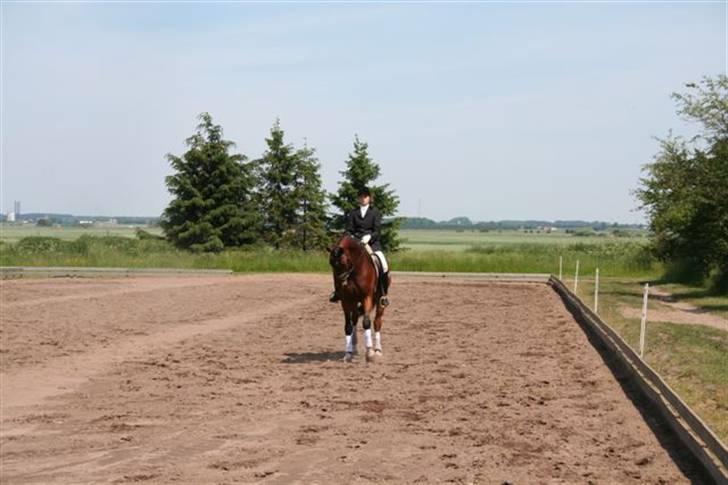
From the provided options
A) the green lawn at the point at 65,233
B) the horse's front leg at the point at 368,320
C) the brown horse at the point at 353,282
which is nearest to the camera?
the brown horse at the point at 353,282

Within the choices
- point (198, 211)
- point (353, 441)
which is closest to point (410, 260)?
point (198, 211)

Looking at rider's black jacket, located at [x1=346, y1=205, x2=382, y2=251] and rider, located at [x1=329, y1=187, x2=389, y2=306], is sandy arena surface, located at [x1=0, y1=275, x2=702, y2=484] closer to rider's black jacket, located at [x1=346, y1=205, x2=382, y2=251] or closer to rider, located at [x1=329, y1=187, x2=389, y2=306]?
rider, located at [x1=329, y1=187, x2=389, y2=306]

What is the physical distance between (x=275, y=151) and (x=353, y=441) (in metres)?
52.5

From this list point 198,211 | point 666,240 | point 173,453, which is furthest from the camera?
point 198,211

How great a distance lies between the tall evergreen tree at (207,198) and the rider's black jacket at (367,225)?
42.0 m

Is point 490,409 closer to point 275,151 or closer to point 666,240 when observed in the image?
point 666,240

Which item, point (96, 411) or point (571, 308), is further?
point (571, 308)

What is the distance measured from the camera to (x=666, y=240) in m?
39.1

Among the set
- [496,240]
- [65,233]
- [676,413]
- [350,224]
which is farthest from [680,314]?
[65,233]

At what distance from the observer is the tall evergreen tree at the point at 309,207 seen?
194 feet

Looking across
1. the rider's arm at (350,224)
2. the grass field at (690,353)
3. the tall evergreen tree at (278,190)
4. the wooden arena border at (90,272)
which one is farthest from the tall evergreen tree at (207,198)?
the rider's arm at (350,224)

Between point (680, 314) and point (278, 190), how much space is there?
41.2 metres

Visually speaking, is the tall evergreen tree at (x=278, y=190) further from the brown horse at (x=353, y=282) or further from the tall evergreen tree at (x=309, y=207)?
the brown horse at (x=353, y=282)

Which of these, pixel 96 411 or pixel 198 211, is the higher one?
pixel 198 211
